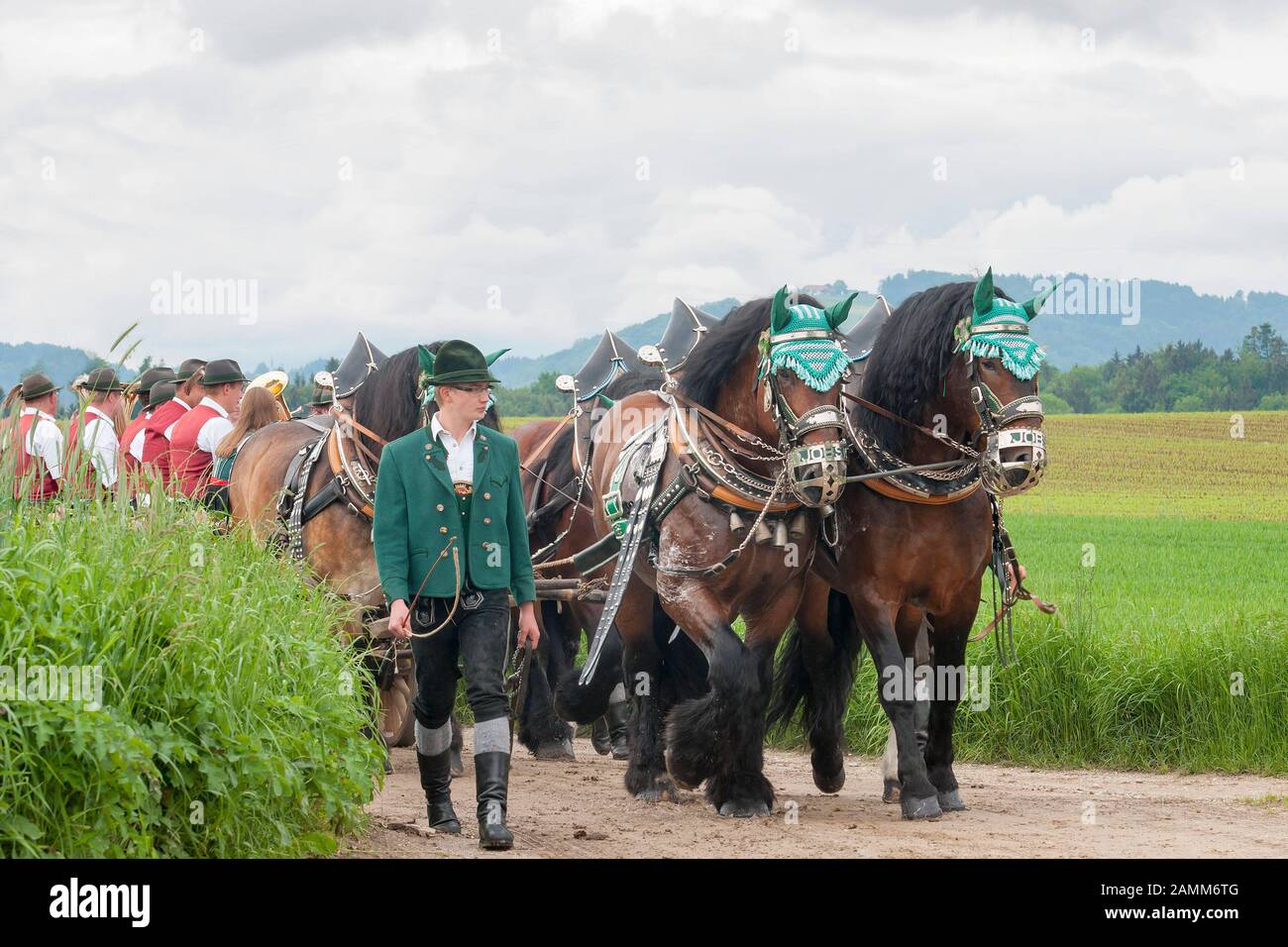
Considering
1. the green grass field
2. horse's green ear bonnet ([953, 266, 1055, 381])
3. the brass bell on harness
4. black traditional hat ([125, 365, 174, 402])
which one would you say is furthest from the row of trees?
the brass bell on harness

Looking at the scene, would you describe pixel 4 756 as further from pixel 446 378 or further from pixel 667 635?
pixel 667 635

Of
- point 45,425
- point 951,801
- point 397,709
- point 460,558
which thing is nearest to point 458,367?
point 460,558

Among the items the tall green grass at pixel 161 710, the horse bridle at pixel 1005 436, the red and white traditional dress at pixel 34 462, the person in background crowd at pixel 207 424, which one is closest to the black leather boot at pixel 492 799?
the tall green grass at pixel 161 710

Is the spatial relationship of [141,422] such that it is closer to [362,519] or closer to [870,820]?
[362,519]

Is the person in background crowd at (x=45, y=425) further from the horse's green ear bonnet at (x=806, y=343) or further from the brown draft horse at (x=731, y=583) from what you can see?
the horse's green ear bonnet at (x=806, y=343)

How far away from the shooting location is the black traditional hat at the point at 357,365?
30.2 ft

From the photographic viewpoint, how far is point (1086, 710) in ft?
31.0

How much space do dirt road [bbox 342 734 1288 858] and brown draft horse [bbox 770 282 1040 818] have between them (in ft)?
1.39

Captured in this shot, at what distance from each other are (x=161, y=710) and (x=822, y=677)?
4309mm

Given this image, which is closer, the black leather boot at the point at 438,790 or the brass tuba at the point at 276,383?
the black leather boot at the point at 438,790

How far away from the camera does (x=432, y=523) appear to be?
238 inches

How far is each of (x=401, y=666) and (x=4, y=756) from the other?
4.34 metres

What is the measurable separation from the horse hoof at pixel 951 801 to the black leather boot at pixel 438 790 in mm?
2516
